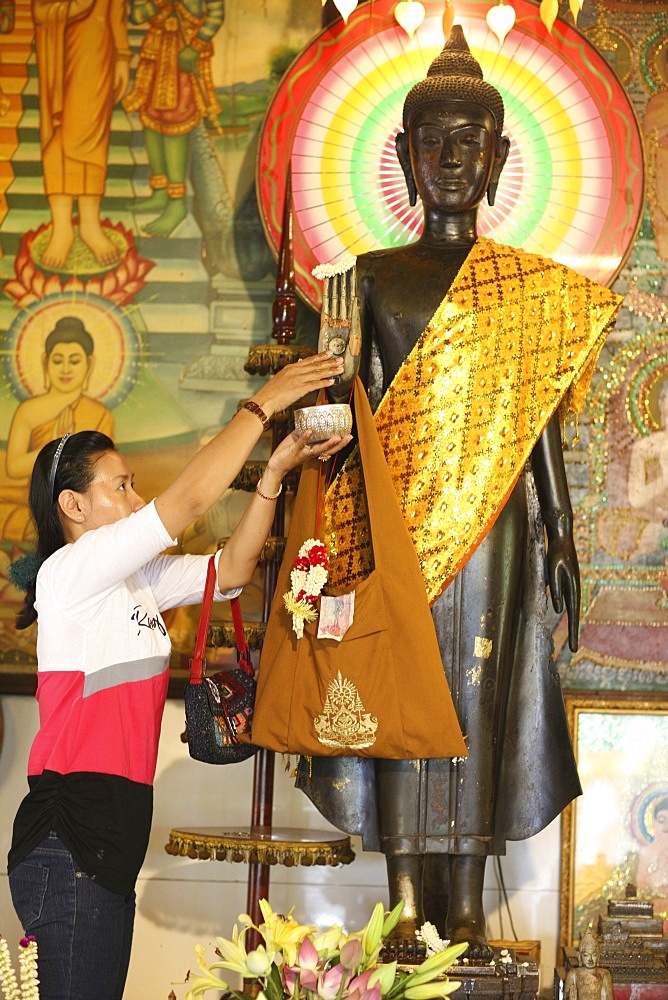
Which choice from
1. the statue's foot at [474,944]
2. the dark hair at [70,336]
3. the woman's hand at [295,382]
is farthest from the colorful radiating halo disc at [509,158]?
the statue's foot at [474,944]

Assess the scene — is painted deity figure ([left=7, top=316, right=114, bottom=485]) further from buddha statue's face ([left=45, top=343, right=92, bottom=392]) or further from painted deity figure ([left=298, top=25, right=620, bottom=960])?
painted deity figure ([left=298, top=25, right=620, bottom=960])

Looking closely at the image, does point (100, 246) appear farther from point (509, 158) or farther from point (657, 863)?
point (657, 863)

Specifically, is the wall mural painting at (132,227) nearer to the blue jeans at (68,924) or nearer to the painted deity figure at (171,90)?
the painted deity figure at (171,90)

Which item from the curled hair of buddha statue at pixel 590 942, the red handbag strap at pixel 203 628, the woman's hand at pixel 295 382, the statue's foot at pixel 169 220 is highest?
the statue's foot at pixel 169 220

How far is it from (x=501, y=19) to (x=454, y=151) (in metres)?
0.87

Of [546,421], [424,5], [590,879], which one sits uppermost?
[424,5]

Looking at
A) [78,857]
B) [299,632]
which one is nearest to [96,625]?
[78,857]

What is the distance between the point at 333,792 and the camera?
3.34 m

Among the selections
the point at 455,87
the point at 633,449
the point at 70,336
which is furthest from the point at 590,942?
the point at 70,336

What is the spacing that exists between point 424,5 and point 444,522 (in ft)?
6.26

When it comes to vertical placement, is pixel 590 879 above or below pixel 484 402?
below

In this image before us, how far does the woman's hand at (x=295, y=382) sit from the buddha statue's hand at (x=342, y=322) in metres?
0.28

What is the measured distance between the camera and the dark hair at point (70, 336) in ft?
14.3

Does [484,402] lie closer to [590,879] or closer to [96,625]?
[96,625]
